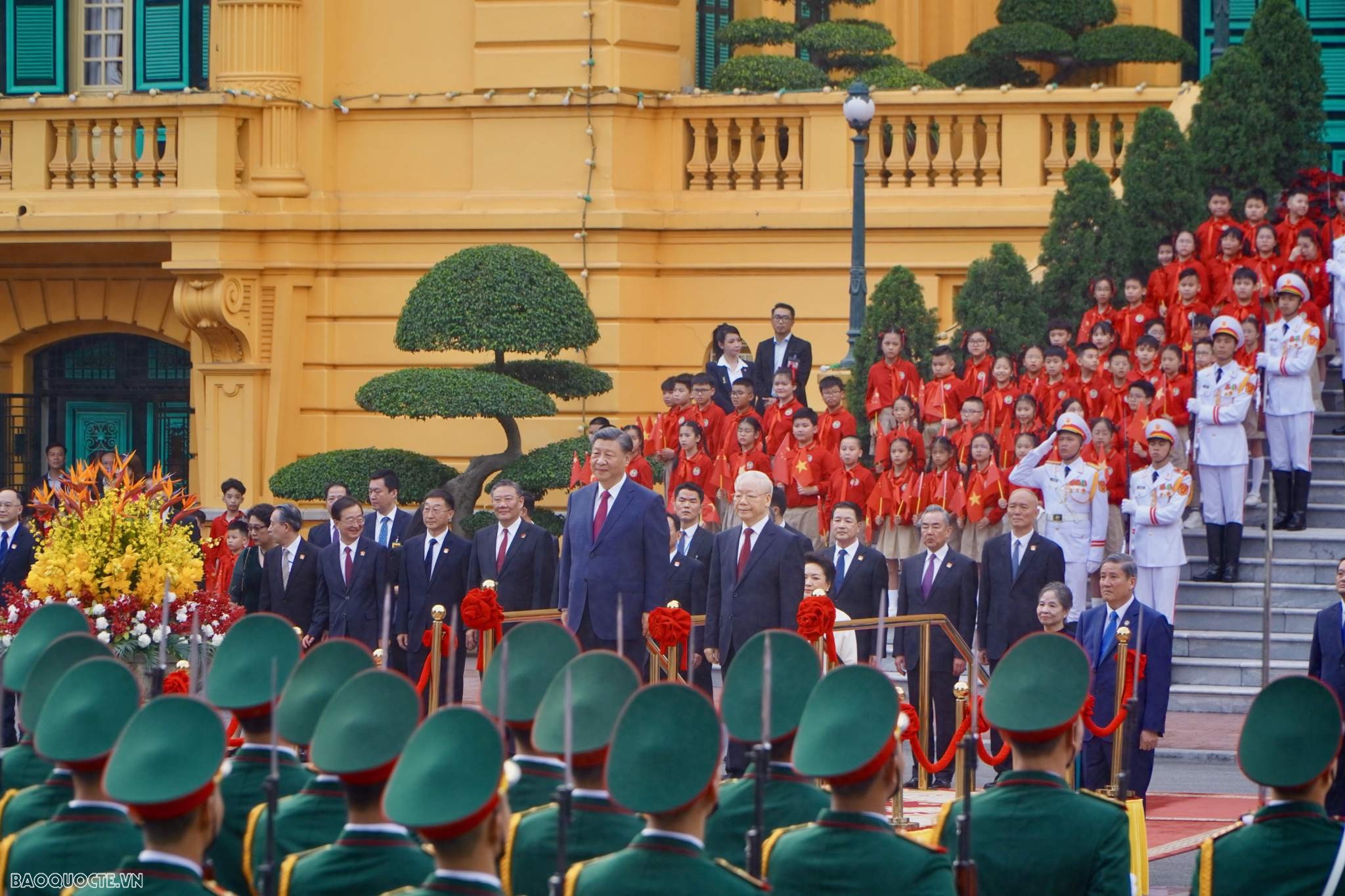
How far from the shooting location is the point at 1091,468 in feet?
50.8

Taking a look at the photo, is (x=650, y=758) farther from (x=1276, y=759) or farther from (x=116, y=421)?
(x=116, y=421)

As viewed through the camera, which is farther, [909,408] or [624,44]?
[624,44]

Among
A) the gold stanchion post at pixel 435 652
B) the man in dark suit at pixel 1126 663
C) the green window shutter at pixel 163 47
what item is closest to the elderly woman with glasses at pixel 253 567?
the gold stanchion post at pixel 435 652

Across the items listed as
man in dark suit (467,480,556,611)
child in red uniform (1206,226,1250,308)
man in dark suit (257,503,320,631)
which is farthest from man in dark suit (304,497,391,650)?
child in red uniform (1206,226,1250,308)

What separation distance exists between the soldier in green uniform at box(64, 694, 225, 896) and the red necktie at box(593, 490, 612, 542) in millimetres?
6863

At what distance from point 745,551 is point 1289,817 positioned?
6.35m

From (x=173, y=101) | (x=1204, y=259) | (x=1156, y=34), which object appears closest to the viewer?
(x=1204, y=259)

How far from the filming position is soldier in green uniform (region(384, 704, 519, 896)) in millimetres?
5754

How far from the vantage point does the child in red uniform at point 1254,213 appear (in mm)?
17922

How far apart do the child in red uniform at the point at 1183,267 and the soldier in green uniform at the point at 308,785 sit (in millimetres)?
11241

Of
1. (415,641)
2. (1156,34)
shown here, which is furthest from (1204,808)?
(1156,34)

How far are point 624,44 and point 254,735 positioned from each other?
13.4 meters

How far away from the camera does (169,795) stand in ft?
19.8

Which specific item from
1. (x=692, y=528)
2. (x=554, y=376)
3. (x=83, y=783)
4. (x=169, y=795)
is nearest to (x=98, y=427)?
(x=554, y=376)
